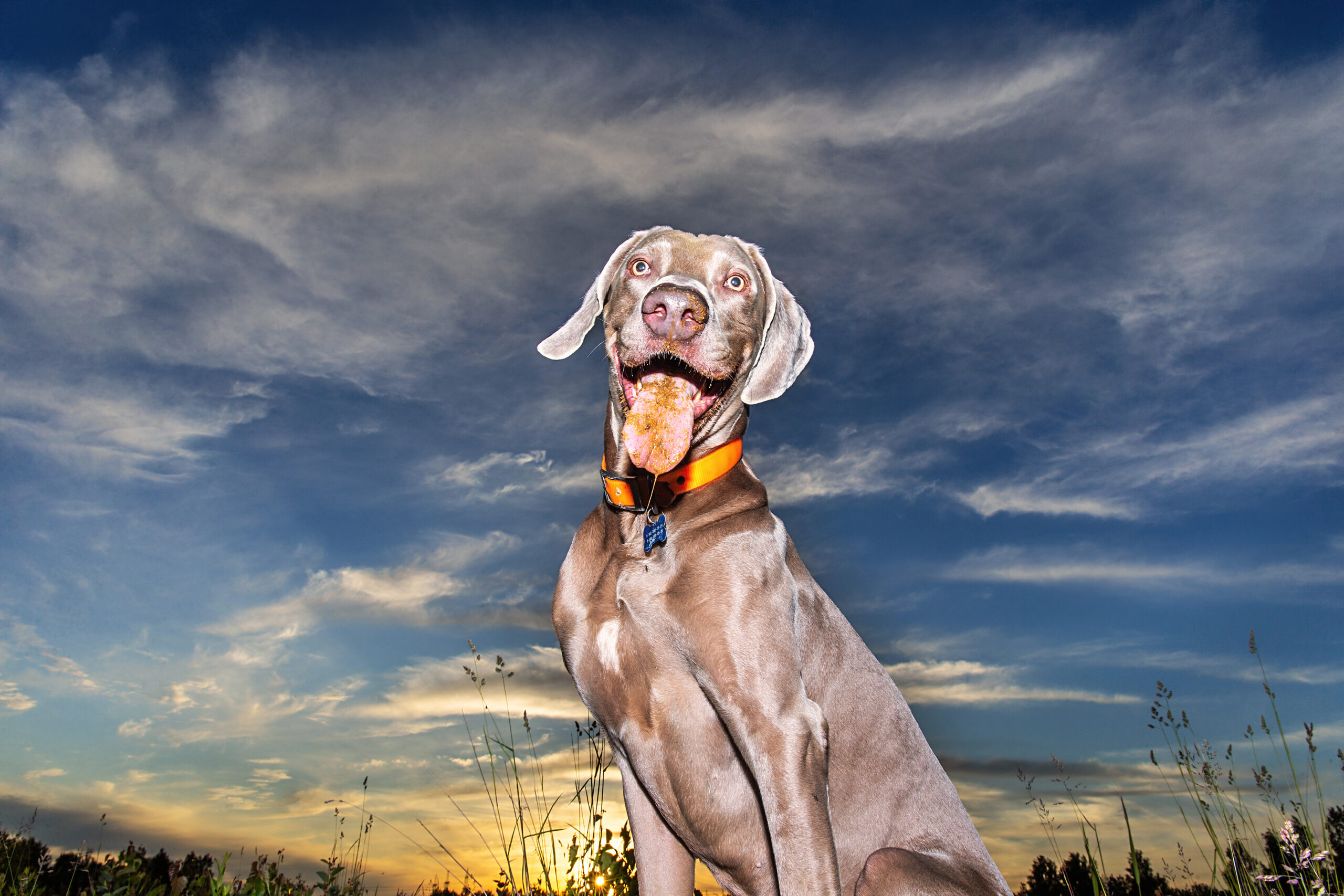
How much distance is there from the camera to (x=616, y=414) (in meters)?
3.69

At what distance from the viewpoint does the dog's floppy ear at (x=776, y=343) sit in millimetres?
3766

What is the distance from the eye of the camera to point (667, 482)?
11.5ft

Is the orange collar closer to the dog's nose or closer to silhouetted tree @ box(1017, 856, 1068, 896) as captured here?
the dog's nose

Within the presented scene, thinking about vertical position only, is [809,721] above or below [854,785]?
above

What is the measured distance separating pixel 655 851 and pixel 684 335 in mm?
2163

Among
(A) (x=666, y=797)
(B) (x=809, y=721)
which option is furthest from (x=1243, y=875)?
(A) (x=666, y=797)

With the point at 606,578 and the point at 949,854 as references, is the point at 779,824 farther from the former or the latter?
the point at 606,578

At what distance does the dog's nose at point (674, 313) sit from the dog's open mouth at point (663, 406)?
4.1 inches

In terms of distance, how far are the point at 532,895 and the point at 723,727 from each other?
2040 millimetres

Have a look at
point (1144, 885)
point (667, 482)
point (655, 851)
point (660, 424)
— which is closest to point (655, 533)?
point (667, 482)

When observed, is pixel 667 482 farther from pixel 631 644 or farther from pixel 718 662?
pixel 718 662

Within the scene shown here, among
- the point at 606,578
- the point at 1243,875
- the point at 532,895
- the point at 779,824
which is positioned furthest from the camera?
the point at 532,895

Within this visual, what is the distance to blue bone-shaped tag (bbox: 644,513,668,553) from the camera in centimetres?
339

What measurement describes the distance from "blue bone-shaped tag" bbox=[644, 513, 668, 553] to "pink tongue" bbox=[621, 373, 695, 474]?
0.20 metres
